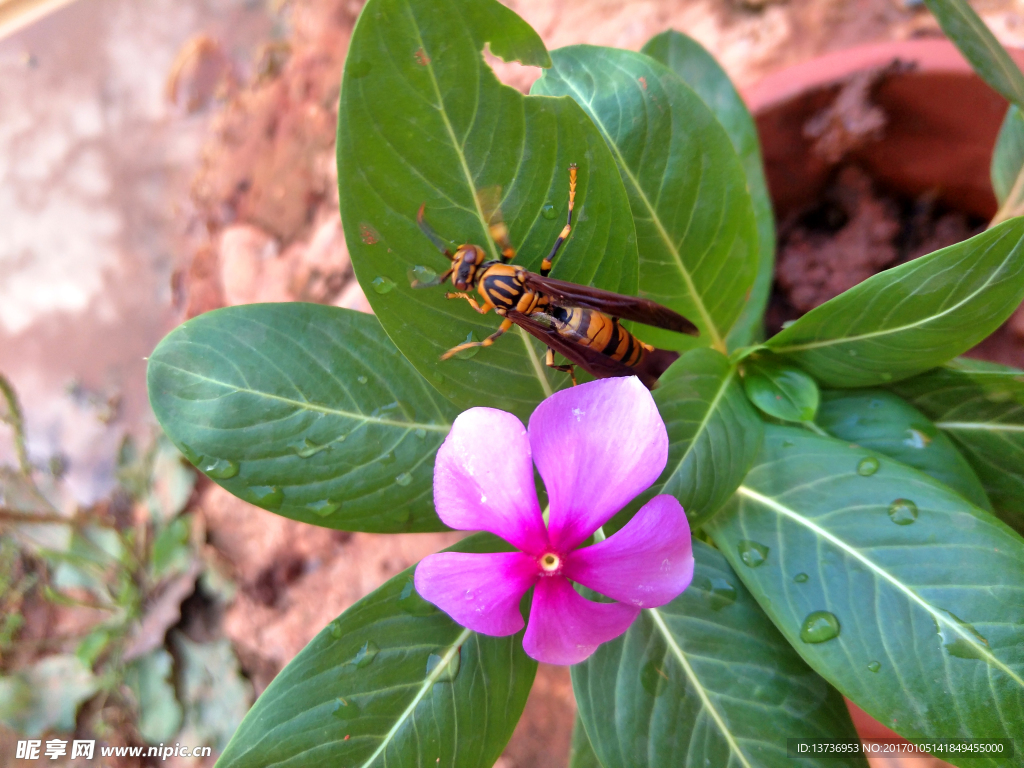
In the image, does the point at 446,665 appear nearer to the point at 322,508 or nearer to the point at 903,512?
the point at 322,508

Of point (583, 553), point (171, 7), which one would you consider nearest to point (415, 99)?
point (583, 553)

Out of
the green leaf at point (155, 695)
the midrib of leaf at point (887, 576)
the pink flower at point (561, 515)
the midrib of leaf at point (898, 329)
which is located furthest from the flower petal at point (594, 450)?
the green leaf at point (155, 695)

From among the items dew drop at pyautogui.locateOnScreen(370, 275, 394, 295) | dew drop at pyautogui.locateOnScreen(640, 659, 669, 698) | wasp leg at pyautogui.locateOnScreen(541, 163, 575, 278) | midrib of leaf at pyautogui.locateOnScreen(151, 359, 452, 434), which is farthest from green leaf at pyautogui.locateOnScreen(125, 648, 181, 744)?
wasp leg at pyautogui.locateOnScreen(541, 163, 575, 278)

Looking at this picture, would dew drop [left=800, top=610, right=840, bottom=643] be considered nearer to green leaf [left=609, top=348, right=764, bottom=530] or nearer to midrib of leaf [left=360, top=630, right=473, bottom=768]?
green leaf [left=609, top=348, right=764, bottom=530]

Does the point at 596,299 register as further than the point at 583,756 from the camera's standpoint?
No

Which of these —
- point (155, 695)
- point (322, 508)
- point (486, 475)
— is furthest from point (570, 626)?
point (155, 695)

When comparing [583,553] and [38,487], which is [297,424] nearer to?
[583,553]
